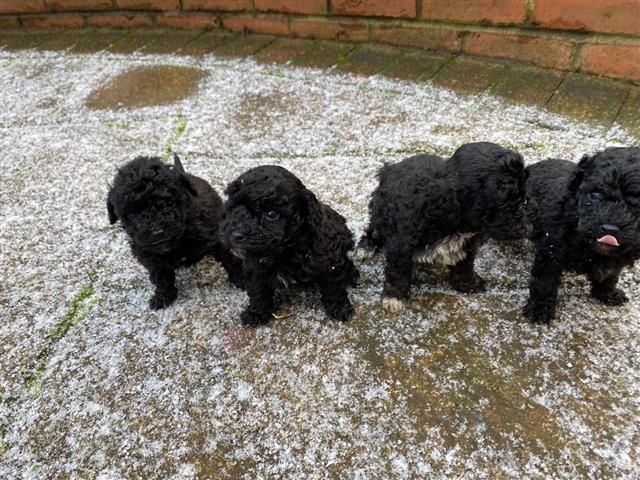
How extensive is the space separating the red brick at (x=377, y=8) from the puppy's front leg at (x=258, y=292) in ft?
13.2

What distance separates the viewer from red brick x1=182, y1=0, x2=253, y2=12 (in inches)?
258

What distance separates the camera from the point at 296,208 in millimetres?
2943

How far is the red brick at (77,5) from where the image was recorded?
723 centimetres

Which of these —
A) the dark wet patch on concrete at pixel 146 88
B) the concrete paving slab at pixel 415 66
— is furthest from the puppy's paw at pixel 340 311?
the dark wet patch on concrete at pixel 146 88

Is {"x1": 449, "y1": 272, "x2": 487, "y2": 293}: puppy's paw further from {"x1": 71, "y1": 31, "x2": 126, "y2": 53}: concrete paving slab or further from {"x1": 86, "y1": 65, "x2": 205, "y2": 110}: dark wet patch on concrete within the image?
{"x1": 71, "y1": 31, "x2": 126, "y2": 53}: concrete paving slab

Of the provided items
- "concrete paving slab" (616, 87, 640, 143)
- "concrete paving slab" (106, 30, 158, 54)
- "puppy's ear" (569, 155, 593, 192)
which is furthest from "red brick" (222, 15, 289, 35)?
"puppy's ear" (569, 155, 593, 192)

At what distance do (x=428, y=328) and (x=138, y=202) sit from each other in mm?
2044

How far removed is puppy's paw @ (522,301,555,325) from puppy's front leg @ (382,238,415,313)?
2.56ft

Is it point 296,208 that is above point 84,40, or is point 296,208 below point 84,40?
below

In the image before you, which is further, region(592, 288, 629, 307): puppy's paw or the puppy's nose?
region(592, 288, 629, 307): puppy's paw

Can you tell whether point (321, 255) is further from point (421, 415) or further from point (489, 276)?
point (489, 276)

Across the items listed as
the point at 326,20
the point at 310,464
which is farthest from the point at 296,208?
the point at 326,20

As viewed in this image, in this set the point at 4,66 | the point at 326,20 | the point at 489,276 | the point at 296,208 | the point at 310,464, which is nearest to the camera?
the point at 310,464

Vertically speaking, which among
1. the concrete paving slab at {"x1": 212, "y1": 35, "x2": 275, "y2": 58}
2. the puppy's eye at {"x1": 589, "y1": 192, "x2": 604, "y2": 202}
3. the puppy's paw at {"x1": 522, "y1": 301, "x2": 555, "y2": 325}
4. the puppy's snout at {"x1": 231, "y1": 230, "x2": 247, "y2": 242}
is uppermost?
the concrete paving slab at {"x1": 212, "y1": 35, "x2": 275, "y2": 58}
